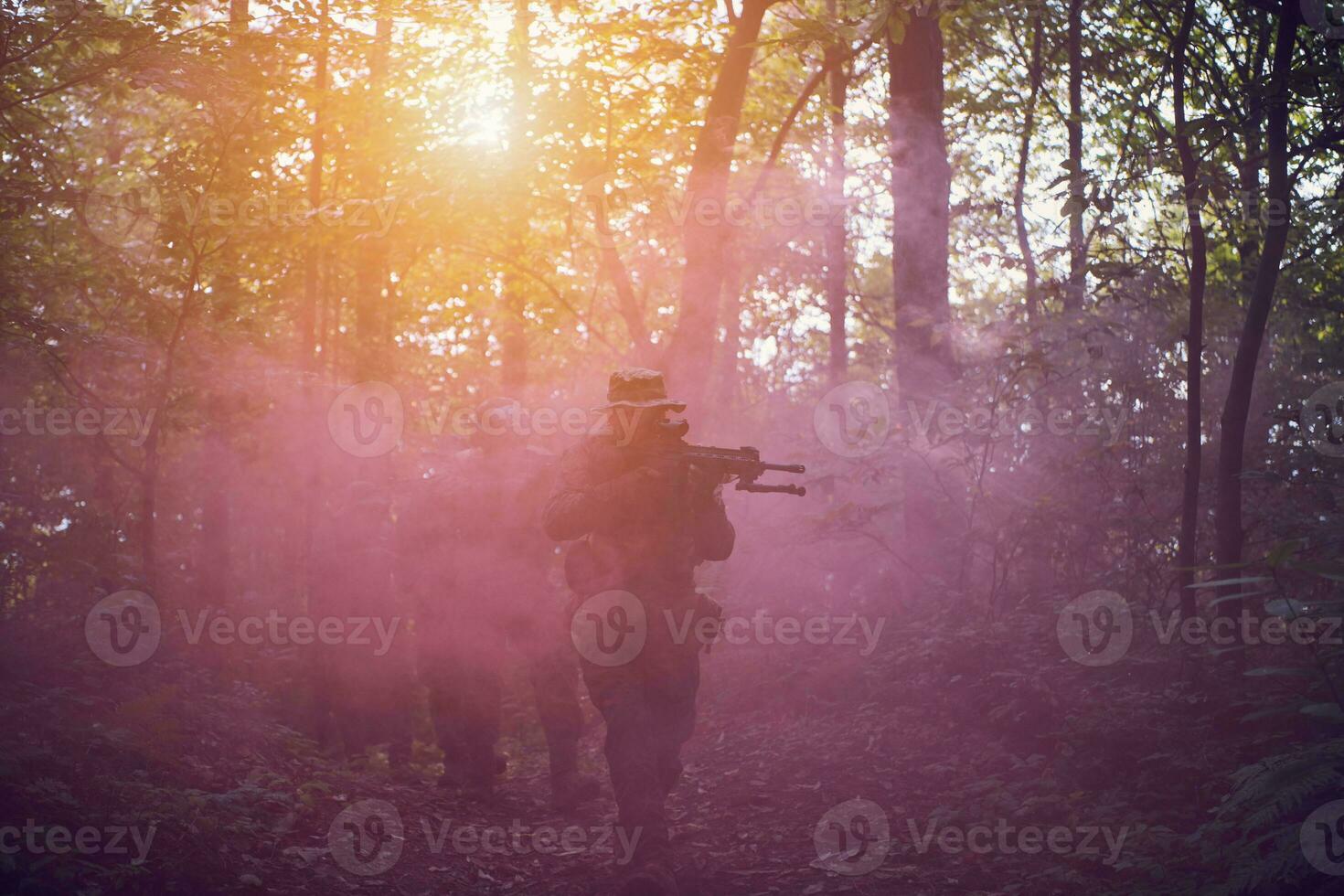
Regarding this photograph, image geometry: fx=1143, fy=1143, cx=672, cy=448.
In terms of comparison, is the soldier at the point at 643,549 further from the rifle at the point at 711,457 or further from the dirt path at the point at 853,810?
the dirt path at the point at 853,810

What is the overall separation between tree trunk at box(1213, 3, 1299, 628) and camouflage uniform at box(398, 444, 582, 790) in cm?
526

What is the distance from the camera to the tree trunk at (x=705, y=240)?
12.2 metres

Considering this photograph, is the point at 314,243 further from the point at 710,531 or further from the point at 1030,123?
the point at 1030,123

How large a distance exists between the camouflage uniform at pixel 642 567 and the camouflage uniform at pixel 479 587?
291 centimetres

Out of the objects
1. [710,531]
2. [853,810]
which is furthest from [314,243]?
[853,810]

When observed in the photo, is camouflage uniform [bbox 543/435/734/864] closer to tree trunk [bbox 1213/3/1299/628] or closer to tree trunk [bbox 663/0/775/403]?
tree trunk [bbox 1213/3/1299/628]

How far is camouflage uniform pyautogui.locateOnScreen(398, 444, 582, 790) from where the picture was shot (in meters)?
10.0

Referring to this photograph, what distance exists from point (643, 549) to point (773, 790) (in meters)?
2.76

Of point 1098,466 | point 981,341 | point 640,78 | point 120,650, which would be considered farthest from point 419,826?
point 981,341

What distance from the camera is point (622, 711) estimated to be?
6777 millimetres

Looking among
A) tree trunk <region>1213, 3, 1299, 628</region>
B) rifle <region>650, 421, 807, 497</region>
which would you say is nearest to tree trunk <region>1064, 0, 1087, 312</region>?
tree trunk <region>1213, 3, 1299, 628</region>

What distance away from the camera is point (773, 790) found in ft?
28.6

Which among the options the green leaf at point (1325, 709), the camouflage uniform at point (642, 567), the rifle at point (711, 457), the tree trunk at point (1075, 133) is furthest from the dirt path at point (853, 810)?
the tree trunk at point (1075, 133)

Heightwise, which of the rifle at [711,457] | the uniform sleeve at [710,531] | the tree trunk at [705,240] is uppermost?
the tree trunk at [705,240]
